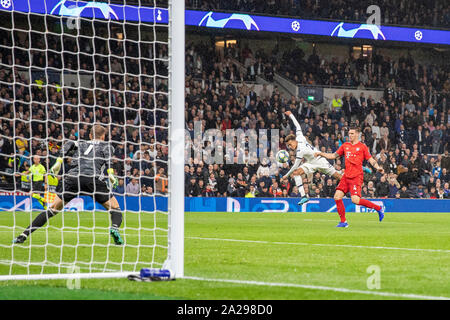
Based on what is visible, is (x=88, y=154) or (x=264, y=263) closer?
(x=264, y=263)

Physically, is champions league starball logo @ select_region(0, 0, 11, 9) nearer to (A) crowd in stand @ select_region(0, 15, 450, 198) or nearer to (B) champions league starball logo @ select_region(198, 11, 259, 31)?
(A) crowd in stand @ select_region(0, 15, 450, 198)

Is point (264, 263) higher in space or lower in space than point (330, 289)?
lower

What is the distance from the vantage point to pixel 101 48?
2980 cm

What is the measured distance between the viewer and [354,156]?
15.8 metres

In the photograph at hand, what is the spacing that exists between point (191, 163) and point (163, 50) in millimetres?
6471

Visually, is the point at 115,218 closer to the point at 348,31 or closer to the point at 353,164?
the point at 353,164

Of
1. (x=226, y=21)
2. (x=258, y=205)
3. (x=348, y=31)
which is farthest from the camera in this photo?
(x=348, y=31)

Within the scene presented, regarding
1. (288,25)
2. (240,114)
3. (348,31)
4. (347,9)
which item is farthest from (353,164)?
(347,9)

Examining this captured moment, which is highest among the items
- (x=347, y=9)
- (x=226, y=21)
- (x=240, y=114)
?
(x=347, y=9)

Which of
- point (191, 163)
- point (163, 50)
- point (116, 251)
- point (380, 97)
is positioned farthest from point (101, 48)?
point (116, 251)

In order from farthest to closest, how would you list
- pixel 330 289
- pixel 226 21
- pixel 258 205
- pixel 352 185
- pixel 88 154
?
1. pixel 226 21
2. pixel 258 205
3. pixel 352 185
4. pixel 88 154
5. pixel 330 289

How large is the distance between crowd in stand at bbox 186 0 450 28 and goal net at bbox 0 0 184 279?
3371 mm

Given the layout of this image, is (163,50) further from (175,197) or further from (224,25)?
(175,197)

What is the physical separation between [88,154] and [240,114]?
19084 mm
